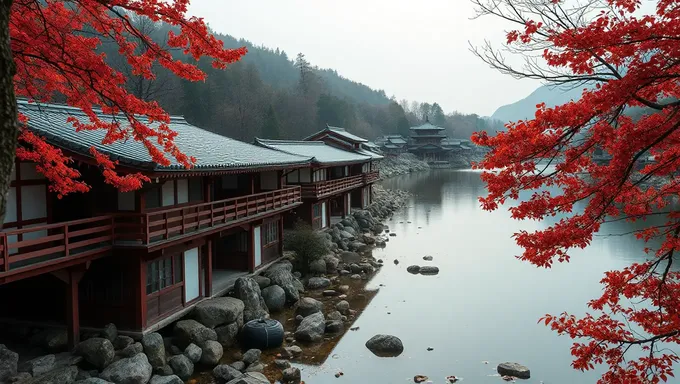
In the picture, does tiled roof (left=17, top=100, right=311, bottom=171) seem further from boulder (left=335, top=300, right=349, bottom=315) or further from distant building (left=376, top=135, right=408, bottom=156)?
distant building (left=376, top=135, right=408, bottom=156)

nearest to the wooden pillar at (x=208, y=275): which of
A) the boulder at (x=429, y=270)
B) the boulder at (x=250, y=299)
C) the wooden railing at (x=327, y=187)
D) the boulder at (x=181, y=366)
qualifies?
the boulder at (x=250, y=299)

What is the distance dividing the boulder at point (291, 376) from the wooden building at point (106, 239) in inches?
148

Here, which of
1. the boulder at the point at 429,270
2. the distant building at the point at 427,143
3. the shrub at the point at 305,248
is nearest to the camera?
the shrub at the point at 305,248

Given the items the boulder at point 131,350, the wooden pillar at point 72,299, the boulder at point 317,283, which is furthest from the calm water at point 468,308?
the wooden pillar at point 72,299

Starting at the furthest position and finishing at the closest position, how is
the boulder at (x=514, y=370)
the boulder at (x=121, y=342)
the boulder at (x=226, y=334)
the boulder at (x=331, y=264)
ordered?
the boulder at (x=331, y=264) < the boulder at (x=226, y=334) < the boulder at (x=514, y=370) < the boulder at (x=121, y=342)

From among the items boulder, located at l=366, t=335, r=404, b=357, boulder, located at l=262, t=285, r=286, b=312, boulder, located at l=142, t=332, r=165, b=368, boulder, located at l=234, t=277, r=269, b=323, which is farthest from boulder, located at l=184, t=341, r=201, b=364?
boulder, located at l=366, t=335, r=404, b=357

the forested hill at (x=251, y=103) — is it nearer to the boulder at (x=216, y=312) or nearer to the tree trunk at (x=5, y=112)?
the boulder at (x=216, y=312)

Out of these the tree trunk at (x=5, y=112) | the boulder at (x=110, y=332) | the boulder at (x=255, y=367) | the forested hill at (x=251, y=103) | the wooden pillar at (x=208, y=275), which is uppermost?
the forested hill at (x=251, y=103)

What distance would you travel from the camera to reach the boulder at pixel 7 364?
9609 mm

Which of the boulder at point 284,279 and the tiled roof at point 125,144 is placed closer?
the tiled roof at point 125,144

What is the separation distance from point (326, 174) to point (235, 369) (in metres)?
21.2

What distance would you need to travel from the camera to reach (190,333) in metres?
13.0

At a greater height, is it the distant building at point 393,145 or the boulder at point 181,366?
the distant building at point 393,145

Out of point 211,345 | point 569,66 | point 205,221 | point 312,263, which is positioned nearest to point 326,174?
point 312,263
